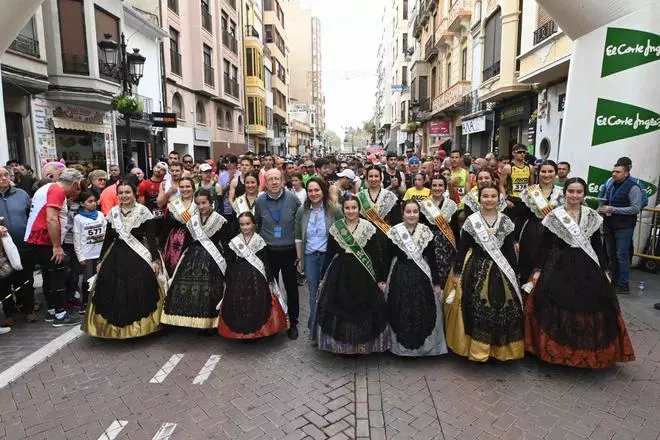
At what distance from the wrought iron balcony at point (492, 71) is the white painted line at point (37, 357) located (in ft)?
48.6

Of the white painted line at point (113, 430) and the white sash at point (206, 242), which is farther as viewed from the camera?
the white sash at point (206, 242)

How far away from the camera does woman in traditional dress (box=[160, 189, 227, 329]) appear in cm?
489

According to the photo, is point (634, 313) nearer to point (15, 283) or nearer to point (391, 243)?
point (391, 243)

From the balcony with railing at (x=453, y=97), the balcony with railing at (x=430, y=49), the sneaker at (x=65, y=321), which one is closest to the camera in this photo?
the sneaker at (x=65, y=321)

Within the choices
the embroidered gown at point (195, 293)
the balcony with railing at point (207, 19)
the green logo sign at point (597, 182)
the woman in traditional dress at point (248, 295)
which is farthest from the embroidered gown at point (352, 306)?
the balcony with railing at point (207, 19)

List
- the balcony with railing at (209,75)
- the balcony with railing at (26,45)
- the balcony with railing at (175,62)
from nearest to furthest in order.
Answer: the balcony with railing at (26,45)
the balcony with railing at (175,62)
the balcony with railing at (209,75)

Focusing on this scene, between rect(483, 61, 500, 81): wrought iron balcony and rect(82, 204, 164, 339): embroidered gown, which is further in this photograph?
rect(483, 61, 500, 81): wrought iron balcony

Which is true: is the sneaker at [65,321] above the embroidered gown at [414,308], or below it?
below

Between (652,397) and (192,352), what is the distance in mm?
4214

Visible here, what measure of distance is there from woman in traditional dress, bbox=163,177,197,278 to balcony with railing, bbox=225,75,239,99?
2494 cm

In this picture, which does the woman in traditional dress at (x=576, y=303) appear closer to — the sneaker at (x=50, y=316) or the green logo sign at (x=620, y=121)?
the green logo sign at (x=620, y=121)

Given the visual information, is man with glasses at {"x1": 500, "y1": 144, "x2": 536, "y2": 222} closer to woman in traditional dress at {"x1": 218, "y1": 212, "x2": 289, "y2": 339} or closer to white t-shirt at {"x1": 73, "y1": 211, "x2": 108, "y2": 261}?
woman in traditional dress at {"x1": 218, "y1": 212, "x2": 289, "y2": 339}

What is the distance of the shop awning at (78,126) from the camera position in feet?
43.5

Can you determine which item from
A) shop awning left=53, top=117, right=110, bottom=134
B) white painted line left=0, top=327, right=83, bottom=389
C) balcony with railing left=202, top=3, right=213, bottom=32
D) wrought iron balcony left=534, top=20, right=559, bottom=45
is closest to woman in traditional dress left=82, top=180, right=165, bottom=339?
white painted line left=0, top=327, right=83, bottom=389
